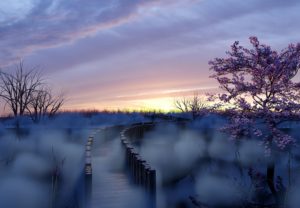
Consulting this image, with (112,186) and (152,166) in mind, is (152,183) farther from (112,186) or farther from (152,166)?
(152,166)

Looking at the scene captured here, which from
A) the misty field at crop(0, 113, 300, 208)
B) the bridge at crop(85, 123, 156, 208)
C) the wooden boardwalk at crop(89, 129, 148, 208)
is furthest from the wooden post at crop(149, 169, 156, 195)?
the wooden boardwalk at crop(89, 129, 148, 208)

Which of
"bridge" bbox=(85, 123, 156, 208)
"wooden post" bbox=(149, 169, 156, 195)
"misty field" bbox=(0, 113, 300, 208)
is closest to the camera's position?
"bridge" bbox=(85, 123, 156, 208)

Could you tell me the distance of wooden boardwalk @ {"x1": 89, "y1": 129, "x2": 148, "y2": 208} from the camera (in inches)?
532

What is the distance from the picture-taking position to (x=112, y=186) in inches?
603

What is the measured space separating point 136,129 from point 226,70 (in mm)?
14894

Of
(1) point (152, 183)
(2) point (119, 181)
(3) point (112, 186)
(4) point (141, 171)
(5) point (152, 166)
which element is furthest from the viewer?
(5) point (152, 166)

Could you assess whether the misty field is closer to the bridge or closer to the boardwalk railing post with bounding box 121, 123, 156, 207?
the bridge

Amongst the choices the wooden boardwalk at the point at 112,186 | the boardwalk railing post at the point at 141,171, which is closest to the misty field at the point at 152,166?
the wooden boardwalk at the point at 112,186

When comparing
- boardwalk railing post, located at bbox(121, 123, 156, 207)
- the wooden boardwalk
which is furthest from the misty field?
boardwalk railing post, located at bbox(121, 123, 156, 207)

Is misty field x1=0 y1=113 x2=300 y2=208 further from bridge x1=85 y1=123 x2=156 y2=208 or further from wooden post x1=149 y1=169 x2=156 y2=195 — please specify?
wooden post x1=149 y1=169 x2=156 y2=195

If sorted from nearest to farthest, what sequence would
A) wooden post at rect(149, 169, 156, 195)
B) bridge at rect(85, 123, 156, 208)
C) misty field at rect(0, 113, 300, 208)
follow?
bridge at rect(85, 123, 156, 208) → wooden post at rect(149, 169, 156, 195) → misty field at rect(0, 113, 300, 208)

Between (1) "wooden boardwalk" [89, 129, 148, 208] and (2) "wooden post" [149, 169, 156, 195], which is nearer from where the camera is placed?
(1) "wooden boardwalk" [89, 129, 148, 208]

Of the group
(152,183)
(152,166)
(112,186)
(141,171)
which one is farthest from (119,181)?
(152,166)

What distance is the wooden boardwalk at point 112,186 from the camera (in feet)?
44.3
